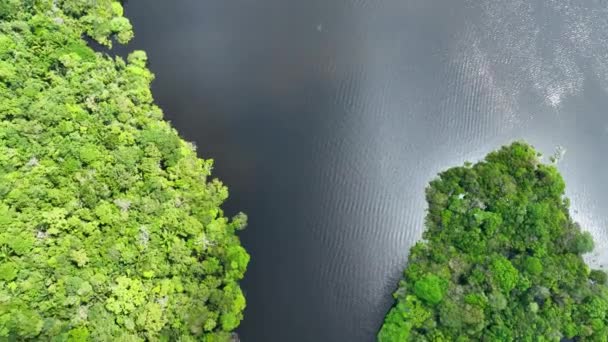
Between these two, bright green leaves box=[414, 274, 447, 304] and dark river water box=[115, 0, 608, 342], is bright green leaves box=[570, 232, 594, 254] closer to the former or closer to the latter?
dark river water box=[115, 0, 608, 342]

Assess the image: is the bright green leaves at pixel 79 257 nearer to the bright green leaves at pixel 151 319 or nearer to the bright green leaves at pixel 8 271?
the bright green leaves at pixel 8 271

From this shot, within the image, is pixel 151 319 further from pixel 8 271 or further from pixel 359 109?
pixel 359 109

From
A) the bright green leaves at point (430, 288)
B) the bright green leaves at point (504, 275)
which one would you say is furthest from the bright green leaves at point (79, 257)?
the bright green leaves at point (504, 275)

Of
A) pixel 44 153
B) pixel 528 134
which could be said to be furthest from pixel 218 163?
pixel 528 134

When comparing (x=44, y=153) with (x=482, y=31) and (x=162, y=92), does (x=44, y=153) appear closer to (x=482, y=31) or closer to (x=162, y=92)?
(x=162, y=92)

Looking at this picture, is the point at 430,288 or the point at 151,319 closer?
the point at 151,319

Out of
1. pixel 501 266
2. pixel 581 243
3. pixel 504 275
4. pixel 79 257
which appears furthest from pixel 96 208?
pixel 581 243
